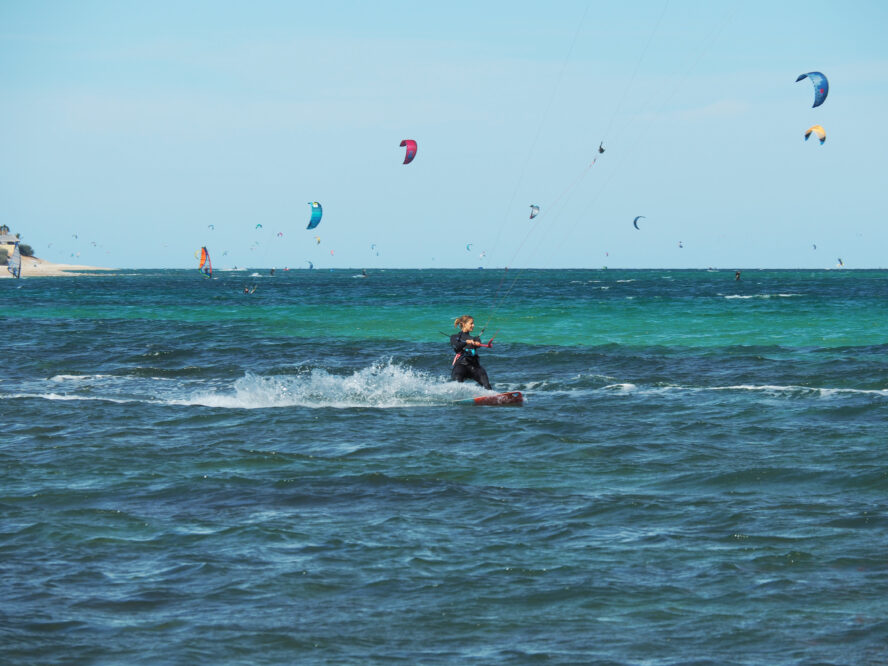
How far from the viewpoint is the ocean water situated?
6152 millimetres

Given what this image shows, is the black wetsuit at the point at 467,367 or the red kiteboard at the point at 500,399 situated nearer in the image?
the red kiteboard at the point at 500,399

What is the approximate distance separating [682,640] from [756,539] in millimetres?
2323

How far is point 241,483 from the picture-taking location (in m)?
10.2

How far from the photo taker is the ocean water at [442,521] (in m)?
6.15

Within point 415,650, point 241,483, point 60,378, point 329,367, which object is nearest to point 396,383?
point 329,367

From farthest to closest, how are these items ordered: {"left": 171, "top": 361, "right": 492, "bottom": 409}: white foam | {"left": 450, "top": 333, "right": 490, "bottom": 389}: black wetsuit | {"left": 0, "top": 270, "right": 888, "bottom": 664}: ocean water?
{"left": 450, "top": 333, "right": 490, "bottom": 389}: black wetsuit < {"left": 171, "top": 361, "right": 492, "bottom": 409}: white foam < {"left": 0, "top": 270, "right": 888, "bottom": 664}: ocean water

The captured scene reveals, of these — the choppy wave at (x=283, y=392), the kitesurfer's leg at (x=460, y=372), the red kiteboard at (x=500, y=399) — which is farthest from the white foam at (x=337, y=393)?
the red kiteboard at (x=500, y=399)

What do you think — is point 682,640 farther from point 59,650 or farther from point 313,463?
point 313,463
